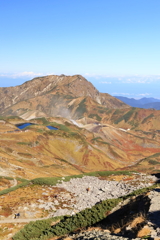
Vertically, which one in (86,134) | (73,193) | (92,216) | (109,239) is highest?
(109,239)

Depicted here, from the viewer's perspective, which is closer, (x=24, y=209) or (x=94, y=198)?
(x=24, y=209)

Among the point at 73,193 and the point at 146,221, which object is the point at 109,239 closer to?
the point at 146,221

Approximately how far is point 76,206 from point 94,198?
14.8ft

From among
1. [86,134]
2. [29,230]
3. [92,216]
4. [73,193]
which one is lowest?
[86,134]

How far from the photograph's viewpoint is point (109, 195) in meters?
41.6

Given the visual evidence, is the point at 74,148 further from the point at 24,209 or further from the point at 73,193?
the point at 24,209

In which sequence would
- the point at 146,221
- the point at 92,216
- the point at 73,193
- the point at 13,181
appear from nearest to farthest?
the point at 146,221
the point at 92,216
the point at 73,193
the point at 13,181

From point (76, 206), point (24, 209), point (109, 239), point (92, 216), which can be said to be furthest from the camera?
point (76, 206)

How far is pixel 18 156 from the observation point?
92.3m

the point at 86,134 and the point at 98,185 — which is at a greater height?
the point at 98,185

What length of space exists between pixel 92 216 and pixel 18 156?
243 feet

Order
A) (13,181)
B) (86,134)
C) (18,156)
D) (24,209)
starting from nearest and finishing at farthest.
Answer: (24,209), (13,181), (18,156), (86,134)

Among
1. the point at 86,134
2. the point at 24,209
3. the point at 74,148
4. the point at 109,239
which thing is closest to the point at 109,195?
the point at 24,209

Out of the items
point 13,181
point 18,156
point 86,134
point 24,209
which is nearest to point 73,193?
point 24,209
